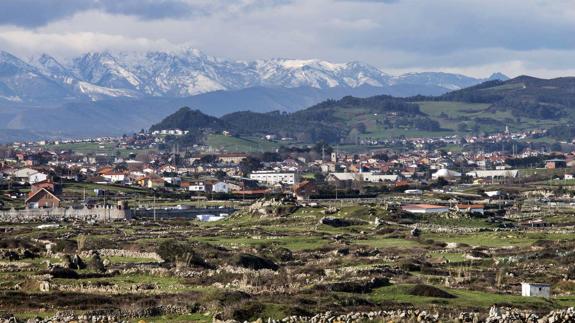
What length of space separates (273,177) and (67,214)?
81.1m

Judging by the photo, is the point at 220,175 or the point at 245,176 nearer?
the point at 220,175

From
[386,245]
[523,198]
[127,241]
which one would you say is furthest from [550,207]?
[127,241]

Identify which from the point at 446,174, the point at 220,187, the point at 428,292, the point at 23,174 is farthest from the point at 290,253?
the point at 446,174

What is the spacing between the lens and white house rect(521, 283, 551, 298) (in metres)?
35.7

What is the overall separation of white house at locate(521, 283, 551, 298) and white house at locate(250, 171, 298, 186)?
12459 centimetres

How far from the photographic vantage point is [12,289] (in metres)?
33.9

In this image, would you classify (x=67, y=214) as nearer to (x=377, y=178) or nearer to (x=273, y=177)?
(x=273, y=177)

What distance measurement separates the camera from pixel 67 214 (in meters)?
91.8

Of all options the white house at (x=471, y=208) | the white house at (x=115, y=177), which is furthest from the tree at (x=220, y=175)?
the white house at (x=471, y=208)

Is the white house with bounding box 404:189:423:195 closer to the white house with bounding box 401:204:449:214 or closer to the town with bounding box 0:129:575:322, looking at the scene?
the town with bounding box 0:129:575:322

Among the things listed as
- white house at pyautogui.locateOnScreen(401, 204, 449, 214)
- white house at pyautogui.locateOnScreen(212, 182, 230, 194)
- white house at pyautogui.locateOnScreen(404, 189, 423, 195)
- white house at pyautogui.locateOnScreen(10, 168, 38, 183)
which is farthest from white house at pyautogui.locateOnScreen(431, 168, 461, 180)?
white house at pyautogui.locateOnScreen(401, 204, 449, 214)

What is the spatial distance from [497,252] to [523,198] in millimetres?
61228

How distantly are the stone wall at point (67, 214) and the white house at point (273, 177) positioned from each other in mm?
69184

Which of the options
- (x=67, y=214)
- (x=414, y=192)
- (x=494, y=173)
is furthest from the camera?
(x=494, y=173)
